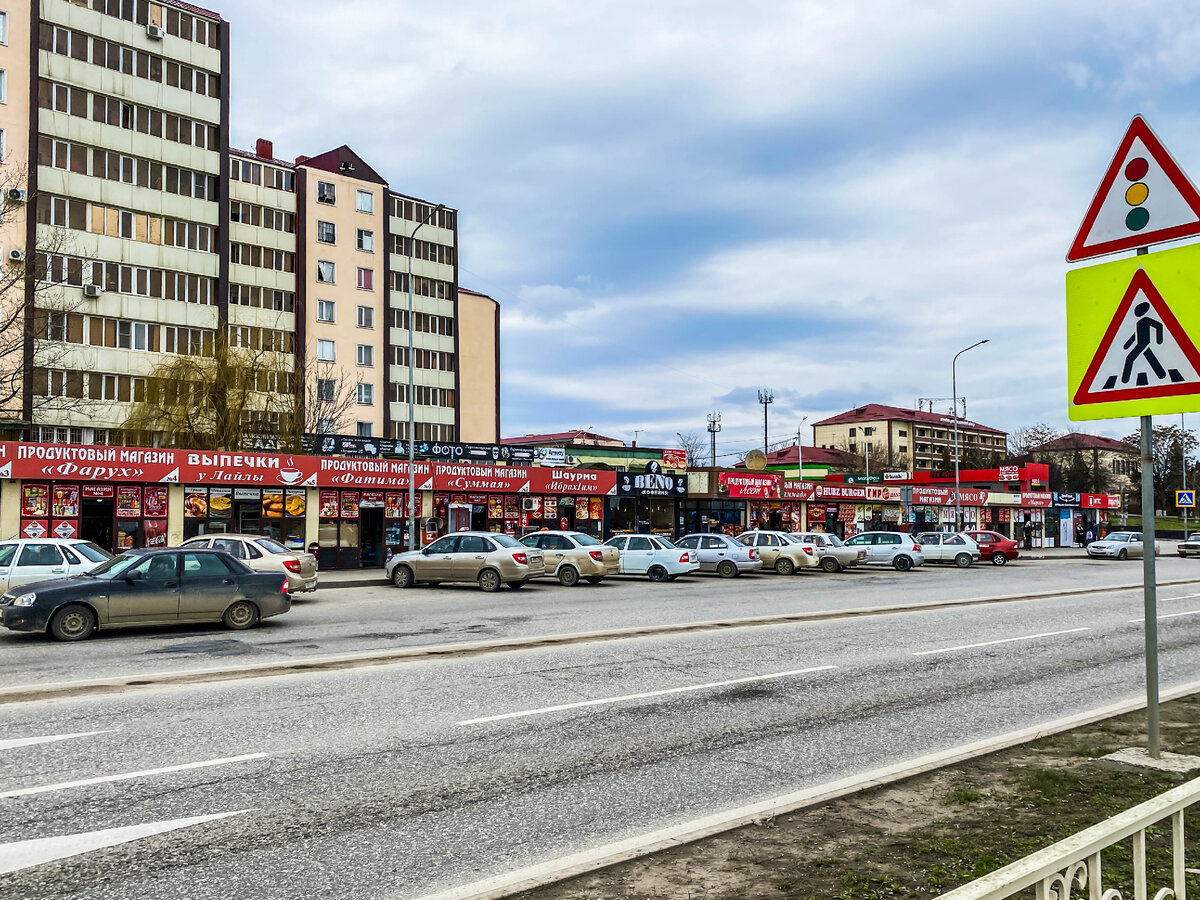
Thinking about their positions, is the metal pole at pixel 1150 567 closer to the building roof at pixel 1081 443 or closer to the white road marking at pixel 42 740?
the white road marking at pixel 42 740

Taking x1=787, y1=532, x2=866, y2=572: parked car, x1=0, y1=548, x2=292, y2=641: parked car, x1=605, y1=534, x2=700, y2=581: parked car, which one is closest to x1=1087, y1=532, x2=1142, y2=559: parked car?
x1=787, y1=532, x2=866, y2=572: parked car

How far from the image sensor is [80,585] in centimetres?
1370

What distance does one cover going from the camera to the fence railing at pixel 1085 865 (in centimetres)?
243

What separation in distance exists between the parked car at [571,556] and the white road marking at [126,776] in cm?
1903

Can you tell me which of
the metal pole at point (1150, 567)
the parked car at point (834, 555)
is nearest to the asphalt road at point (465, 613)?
the parked car at point (834, 555)

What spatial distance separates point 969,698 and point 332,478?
2623 cm

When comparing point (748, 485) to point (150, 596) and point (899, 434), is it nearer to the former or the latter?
point (150, 596)

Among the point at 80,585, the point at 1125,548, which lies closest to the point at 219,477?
the point at 80,585

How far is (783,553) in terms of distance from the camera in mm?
32781

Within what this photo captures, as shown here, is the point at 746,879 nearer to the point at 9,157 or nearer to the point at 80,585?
the point at 80,585

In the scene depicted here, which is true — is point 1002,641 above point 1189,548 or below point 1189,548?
above

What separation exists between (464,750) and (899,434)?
145m

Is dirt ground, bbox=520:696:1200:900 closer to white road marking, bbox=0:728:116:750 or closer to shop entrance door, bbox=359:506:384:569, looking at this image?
white road marking, bbox=0:728:116:750

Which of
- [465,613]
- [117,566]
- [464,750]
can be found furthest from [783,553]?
[464,750]
